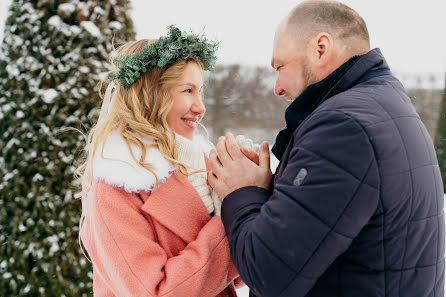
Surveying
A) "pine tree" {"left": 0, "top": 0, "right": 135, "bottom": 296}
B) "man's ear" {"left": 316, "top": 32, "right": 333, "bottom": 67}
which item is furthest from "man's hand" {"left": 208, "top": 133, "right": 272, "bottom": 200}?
"pine tree" {"left": 0, "top": 0, "right": 135, "bottom": 296}

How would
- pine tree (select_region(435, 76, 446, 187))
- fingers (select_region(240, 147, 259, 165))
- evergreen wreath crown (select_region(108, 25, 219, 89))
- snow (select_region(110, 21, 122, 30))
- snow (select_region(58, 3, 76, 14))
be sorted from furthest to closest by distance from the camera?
pine tree (select_region(435, 76, 446, 187)) → snow (select_region(110, 21, 122, 30)) → snow (select_region(58, 3, 76, 14)) → evergreen wreath crown (select_region(108, 25, 219, 89)) → fingers (select_region(240, 147, 259, 165))

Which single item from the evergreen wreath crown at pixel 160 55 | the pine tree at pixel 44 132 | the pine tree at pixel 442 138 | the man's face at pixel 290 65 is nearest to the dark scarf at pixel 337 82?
the man's face at pixel 290 65

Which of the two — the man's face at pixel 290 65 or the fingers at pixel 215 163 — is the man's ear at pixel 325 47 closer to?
the man's face at pixel 290 65

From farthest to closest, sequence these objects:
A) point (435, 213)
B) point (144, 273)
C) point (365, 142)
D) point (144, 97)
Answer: point (144, 97) < point (144, 273) < point (435, 213) < point (365, 142)

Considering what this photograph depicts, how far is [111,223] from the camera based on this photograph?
5.09 ft

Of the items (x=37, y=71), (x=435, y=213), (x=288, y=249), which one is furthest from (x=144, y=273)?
(x=37, y=71)

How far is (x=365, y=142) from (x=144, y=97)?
42.5 inches

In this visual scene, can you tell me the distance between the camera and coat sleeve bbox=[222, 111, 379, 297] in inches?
45.9

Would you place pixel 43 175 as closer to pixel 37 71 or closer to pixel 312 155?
pixel 37 71

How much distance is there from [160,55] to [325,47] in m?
0.75

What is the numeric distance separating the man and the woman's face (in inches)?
20.9

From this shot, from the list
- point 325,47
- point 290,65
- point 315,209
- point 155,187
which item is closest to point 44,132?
point 155,187

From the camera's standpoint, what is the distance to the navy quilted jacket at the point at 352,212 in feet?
3.84

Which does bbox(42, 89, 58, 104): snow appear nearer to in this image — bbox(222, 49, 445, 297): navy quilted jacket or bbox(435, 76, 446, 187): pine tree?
bbox(222, 49, 445, 297): navy quilted jacket
